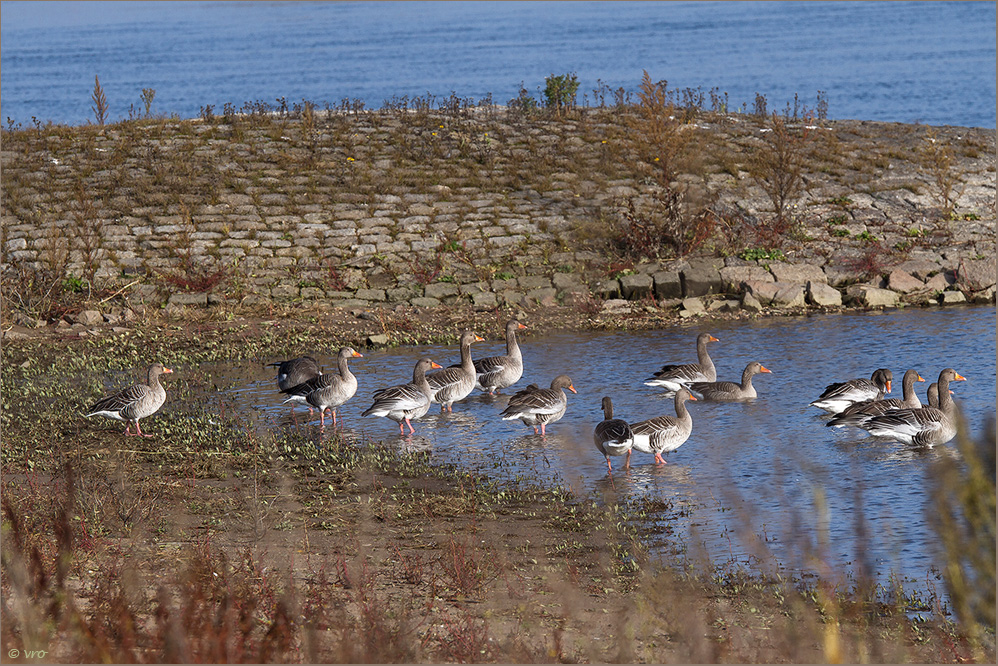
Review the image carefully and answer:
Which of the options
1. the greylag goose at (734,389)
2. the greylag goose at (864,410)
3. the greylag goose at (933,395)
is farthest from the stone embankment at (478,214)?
the greylag goose at (864,410)

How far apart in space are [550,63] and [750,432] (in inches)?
3206

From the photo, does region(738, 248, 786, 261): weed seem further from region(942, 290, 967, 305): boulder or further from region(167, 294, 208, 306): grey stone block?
region(167, 294, 208, 306): grey stone block

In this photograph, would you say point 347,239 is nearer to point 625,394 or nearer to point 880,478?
point 625,394

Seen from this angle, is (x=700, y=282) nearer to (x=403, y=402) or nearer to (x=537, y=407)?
(x=537, y=407)

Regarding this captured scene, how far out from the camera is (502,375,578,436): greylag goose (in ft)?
44.9

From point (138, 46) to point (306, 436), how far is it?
13158 cm

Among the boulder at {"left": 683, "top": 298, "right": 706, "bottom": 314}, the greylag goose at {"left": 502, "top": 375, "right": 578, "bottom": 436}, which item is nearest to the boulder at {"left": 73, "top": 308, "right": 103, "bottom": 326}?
the greylag goose at {"left": 502, "top": 375, "right": 578, "bottom": 436}

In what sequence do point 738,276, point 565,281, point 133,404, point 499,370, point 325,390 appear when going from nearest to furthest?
point 133,404 → point 325,390 → point 499,370 → point 738,276 → point 565,281

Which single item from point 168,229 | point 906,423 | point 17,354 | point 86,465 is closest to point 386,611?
point 86,465

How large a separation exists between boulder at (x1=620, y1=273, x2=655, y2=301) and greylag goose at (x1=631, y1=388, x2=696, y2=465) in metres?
8.12

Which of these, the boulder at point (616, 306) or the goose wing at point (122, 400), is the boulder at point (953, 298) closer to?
the boulder at point (616, 306)

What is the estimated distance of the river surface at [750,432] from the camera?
32.4 feet

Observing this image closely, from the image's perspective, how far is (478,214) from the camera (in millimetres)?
24125

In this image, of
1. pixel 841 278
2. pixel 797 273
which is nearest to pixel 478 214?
pixel 797 273
